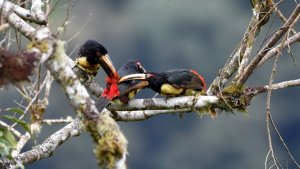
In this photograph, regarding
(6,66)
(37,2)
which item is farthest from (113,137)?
(37,2)

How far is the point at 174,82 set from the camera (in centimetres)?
638

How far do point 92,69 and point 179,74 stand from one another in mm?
817

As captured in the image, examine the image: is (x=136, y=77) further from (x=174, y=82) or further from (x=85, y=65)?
(x=85, y=65)

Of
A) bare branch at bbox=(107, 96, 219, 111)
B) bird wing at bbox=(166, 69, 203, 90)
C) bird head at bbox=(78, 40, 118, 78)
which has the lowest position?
bare branch at bbox=(107, 96, 219, 111)

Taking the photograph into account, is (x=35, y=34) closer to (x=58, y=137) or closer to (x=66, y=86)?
(x=66, y=86)

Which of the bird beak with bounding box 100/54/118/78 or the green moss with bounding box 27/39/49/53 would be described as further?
the bird beak with bounding box 100/54/118/78

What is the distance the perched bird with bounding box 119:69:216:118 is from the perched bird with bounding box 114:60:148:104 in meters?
0.05

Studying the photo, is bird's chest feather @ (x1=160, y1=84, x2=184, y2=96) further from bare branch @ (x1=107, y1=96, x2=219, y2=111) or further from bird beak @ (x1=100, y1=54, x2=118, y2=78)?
bird beak @ (x1=100, y1=54, x2=118, y2=78)

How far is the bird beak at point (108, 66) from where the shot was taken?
20.9 feet

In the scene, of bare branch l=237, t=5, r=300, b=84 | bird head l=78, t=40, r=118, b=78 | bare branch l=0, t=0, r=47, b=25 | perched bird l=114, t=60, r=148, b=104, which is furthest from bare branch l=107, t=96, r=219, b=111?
bare branch l=0, t=0, r=47, b=25

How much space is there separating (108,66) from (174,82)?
608mm

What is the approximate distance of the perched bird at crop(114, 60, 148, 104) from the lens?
241 inches

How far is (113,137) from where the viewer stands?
166 inches

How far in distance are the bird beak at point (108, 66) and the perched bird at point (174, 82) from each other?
10cm
